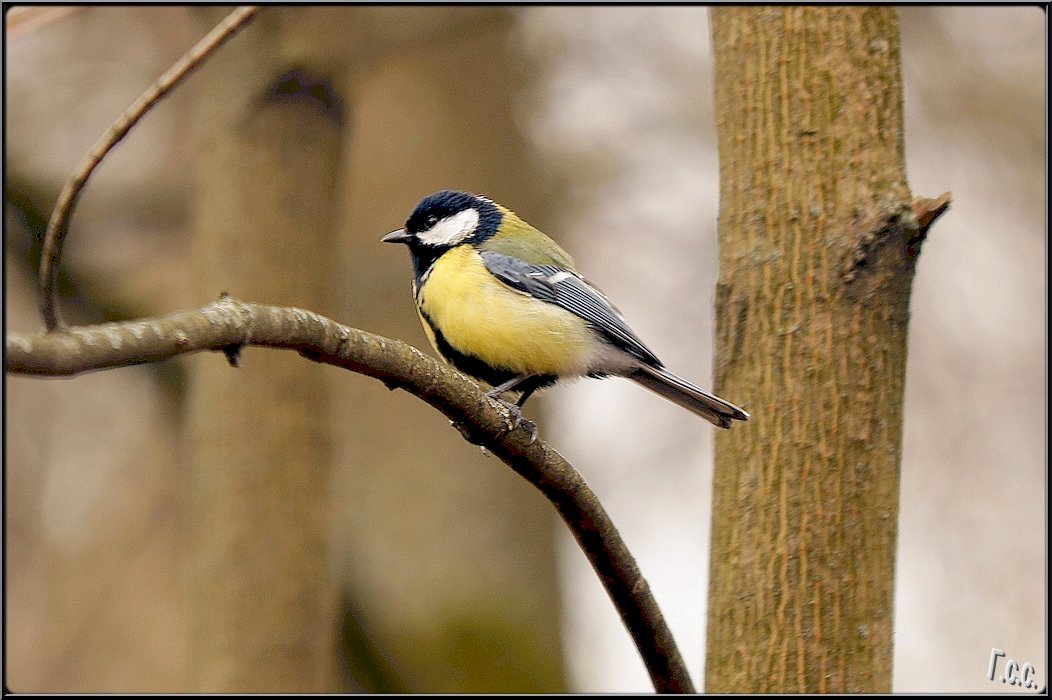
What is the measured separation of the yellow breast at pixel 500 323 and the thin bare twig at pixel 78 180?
1207mm

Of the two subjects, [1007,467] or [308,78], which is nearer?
[308,78]

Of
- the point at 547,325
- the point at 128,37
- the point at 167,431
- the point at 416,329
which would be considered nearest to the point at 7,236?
the point at 167,431

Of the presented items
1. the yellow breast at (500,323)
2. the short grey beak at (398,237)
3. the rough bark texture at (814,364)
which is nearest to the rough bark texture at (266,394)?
the short grey beak at (398,237)

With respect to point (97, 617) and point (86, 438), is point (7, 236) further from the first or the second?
point (97, 617)

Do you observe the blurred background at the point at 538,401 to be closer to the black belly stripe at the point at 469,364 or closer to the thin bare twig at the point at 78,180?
the black belly stripe at the point at 469,364

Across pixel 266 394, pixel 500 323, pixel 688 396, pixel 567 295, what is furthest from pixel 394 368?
pixel 266 394

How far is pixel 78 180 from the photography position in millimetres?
1293

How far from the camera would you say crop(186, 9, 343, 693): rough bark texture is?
150 inches

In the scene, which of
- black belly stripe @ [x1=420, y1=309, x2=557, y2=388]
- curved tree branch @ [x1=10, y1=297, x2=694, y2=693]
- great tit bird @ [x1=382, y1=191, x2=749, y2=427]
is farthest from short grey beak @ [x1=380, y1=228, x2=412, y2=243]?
curved tree branch @ [x1=10, y1=297, x2=694, y2=693]

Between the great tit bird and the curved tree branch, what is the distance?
1.73ft

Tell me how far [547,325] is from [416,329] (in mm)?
3028

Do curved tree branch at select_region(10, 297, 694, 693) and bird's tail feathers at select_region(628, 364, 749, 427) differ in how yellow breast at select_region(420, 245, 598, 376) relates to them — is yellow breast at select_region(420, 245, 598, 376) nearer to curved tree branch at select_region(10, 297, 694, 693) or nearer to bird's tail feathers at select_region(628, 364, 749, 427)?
bird's tail feathers at select_region(628, 364, 749, 427)

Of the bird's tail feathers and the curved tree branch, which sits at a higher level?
the bird's tail feathers

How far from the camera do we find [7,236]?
4.22m
